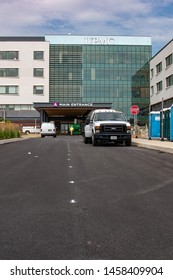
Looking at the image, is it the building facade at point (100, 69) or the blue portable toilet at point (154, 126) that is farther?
the building facade at point (100, 69)

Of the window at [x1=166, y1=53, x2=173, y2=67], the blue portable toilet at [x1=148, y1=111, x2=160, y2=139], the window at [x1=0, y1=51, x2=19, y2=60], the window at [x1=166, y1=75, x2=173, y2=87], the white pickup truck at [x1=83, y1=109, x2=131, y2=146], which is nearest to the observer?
the white pickup truck at [x1=83, y1=109, x2=131, y2=146]

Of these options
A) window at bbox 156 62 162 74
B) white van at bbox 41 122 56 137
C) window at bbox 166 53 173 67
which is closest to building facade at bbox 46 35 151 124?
window at bbox 156 62 162 74

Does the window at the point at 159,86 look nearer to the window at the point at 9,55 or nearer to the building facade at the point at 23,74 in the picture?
the building facade at the point at 23,74

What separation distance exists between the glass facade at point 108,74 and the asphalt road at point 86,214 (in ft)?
295

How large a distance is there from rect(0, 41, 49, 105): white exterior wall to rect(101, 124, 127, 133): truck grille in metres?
71.0

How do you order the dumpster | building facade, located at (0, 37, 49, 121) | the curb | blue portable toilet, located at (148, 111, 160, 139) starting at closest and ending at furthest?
the curb < the dumpster < blue portable toilet, located at (148, 111, 160, 139) < building facade, located at (0, 37, 49, 121)

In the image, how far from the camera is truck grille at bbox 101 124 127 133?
22.8m

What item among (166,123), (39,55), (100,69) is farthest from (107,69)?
(166,123)

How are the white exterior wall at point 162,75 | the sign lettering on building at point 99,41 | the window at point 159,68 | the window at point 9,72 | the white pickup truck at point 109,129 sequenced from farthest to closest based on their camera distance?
the sign lettering on building at point 99,41, the window at point 9,72, the window at point 159,68, the white exterior wall at point 162,75, the white pickup truck at point 109,129

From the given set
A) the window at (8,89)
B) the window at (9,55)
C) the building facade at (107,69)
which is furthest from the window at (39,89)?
the window at (9,55)

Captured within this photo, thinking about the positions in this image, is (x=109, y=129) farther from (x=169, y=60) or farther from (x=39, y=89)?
(x=39, y=89)

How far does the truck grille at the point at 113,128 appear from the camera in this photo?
74.7 feet

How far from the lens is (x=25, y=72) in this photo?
92688 millimetres

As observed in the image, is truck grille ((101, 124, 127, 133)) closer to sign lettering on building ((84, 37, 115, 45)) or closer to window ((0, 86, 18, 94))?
window ((0, 86, 18, 94))
